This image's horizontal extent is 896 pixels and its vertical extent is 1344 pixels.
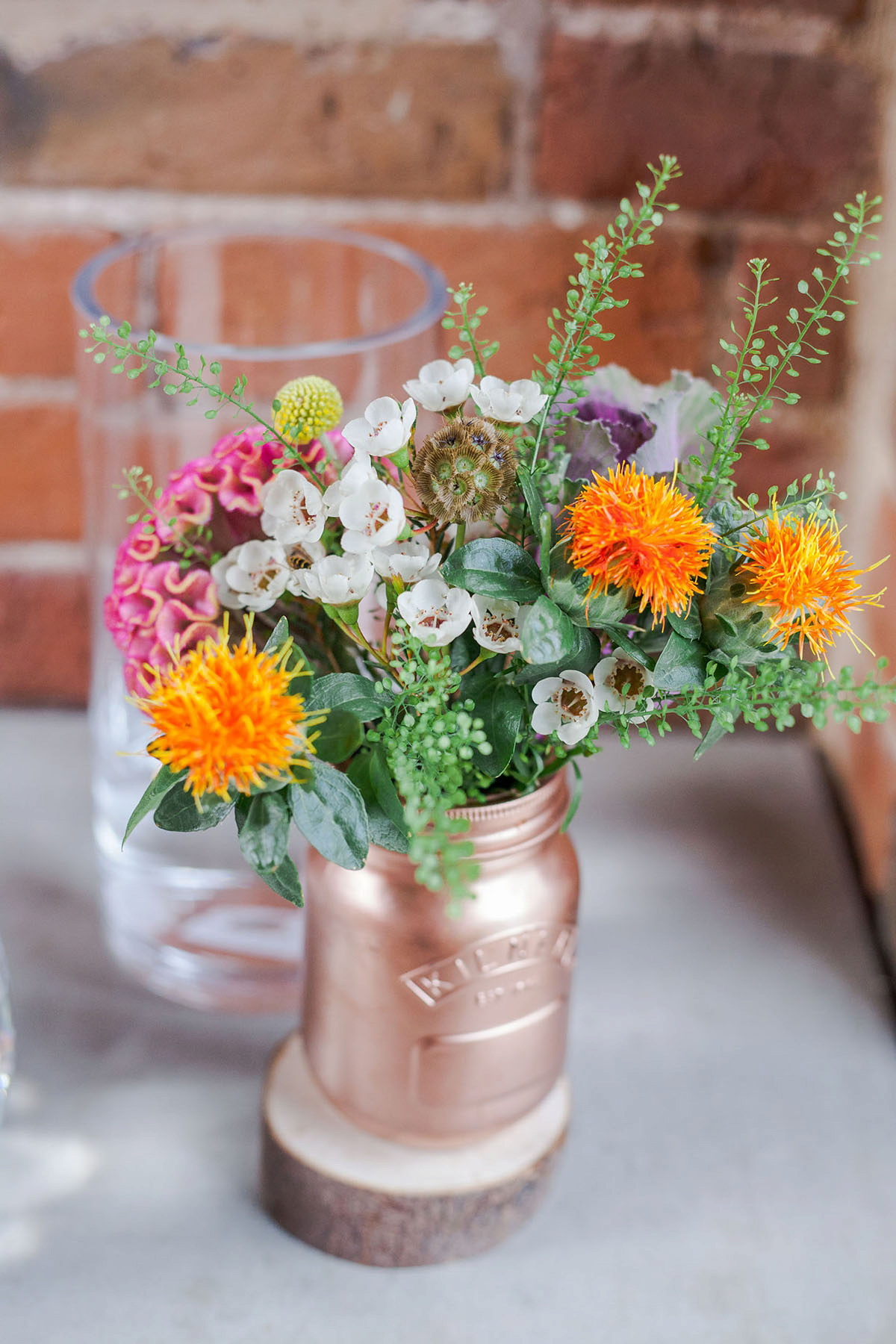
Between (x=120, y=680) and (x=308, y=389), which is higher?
(x=308, y=389)

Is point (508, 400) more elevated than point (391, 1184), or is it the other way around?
point (508, 400)

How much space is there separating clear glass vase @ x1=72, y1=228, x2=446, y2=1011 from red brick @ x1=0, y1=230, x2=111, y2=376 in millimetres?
127

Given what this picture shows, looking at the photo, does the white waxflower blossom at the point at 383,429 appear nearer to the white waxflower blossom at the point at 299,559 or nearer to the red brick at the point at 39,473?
the white waxflower blossom at the point at 299,559

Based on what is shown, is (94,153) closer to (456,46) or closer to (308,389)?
(456,46)

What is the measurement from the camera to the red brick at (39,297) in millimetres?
653

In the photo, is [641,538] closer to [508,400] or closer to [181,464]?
[508,400]

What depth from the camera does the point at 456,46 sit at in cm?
61

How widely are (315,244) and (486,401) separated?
0.80 feet

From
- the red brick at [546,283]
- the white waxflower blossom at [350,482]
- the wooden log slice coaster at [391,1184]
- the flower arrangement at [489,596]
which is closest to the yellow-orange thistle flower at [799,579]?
the flower arrangement at [489,596]

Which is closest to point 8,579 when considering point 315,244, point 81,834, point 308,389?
point 81,834

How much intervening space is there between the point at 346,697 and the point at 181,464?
0.77ft

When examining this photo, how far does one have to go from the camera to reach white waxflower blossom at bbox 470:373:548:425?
0.34 m

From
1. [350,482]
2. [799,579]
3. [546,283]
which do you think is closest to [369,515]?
[350,482]

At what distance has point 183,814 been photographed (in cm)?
33
